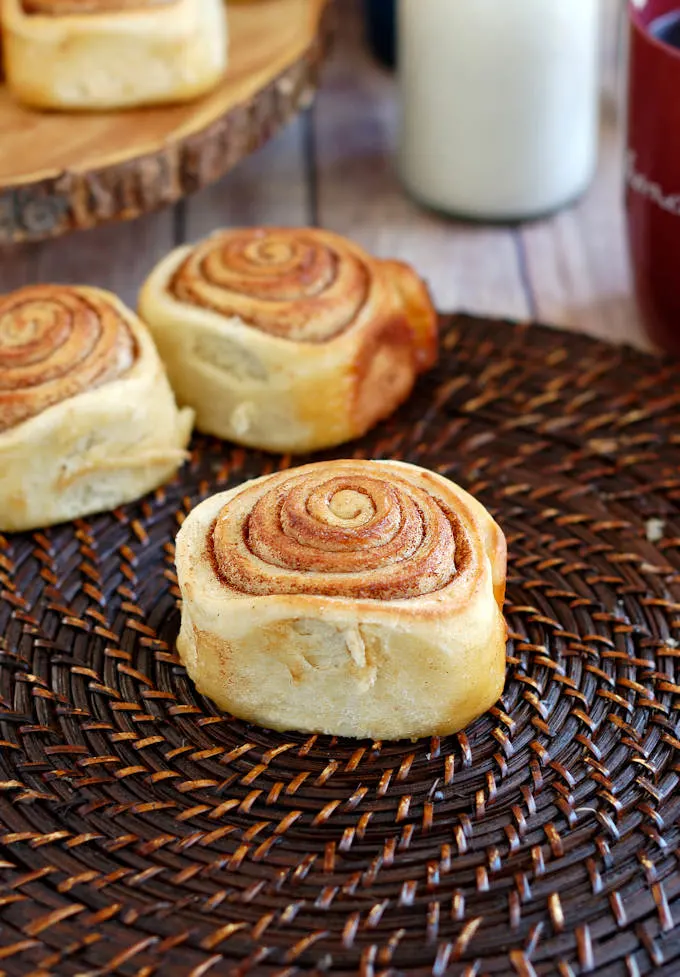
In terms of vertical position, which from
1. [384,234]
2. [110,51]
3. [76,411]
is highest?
[110,51]

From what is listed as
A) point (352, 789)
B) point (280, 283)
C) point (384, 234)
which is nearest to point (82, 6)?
point (280, 283)

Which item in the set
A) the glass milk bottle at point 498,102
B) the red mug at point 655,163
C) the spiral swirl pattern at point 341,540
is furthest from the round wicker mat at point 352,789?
the glass milk bottle at point 498,102

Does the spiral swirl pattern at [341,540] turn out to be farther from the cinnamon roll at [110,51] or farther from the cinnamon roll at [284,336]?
the cinnamon roll at [110,51]

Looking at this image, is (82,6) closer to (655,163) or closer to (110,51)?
(110,51)

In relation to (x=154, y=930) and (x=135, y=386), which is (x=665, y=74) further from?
(x=154, y=930)

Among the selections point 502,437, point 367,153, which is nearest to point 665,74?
A: point 502,437

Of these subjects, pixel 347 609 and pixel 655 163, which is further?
pixel 655 163

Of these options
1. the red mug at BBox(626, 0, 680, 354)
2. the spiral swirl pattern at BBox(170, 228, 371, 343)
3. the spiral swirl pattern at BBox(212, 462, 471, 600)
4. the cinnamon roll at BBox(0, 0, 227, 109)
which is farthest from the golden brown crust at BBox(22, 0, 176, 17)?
the spiral swirl pattern at BBox(212, 462, 471, 600)
